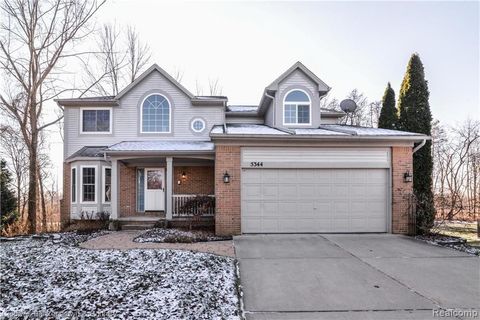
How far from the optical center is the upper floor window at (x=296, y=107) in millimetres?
13115

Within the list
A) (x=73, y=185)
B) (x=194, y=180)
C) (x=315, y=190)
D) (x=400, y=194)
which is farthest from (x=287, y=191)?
(x=73, y=185)

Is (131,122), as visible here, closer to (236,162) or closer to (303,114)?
(236,162)

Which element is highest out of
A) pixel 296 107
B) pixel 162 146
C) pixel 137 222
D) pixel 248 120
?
pixel 296 107

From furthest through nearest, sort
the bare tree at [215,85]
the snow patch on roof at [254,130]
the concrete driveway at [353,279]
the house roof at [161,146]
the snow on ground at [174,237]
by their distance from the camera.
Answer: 1. the bare tree at [215,85]
2. the house roof at [161,146]
3. the snow patch on roof at [254,130]
4. the snow on ground at [174,237]
5. the concrete driveway at [353,279]

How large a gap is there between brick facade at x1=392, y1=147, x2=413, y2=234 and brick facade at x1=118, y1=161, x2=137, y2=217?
11.0 m

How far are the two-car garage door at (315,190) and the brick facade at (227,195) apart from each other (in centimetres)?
28

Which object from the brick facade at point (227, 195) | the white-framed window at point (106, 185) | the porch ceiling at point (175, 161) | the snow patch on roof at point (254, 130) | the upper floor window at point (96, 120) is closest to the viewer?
the brick facade at point (227, 195)

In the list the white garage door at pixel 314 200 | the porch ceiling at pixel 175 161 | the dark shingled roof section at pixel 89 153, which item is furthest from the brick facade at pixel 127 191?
the white garage door at pixel 314 200

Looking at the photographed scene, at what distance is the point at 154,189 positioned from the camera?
44.4 feet

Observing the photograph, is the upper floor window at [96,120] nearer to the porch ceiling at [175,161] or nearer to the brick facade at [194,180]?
the porch ceiling at [175,161]

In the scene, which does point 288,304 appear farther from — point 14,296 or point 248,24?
point 248,24

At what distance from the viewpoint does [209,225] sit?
37.8ft

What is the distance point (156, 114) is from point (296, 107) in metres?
6.74

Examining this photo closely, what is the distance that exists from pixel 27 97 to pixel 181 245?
1365cm
